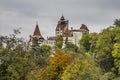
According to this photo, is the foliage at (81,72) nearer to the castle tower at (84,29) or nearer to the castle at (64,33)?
the castle at (64,33)

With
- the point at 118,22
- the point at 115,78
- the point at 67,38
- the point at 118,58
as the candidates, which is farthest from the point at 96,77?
the point at 67,38

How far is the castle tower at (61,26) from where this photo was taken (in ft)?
466

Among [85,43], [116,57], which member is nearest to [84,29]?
[85,43]

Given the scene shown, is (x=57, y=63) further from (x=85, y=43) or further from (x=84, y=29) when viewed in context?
(x=84, y=29)

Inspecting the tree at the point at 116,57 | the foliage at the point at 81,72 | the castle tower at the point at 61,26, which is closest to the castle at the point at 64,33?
the castle tower at the point at 61,26

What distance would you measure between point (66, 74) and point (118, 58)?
26233 mm

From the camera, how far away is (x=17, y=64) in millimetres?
35125

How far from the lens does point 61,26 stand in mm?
143625

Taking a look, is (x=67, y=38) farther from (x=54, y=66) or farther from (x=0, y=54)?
(x=0, y=54)

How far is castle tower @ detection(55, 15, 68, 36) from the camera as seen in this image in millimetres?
142100

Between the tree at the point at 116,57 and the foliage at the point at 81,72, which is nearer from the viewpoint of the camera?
the foliage at the point at 81,72

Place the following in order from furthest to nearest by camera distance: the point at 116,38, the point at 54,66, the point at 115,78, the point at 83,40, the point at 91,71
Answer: the point at 83,40 → the point at 116,38 → the point at 115,78 → the point at 54,66 → the point at 91,71

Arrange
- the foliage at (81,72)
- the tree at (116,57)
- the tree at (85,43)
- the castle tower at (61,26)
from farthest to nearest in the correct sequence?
1. the castle tower at (61,26)
2. the tree at (85,43)
3. the tree at (116,57)
4. the foliage at (81,72)

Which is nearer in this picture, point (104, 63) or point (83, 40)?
point (104, 63)
